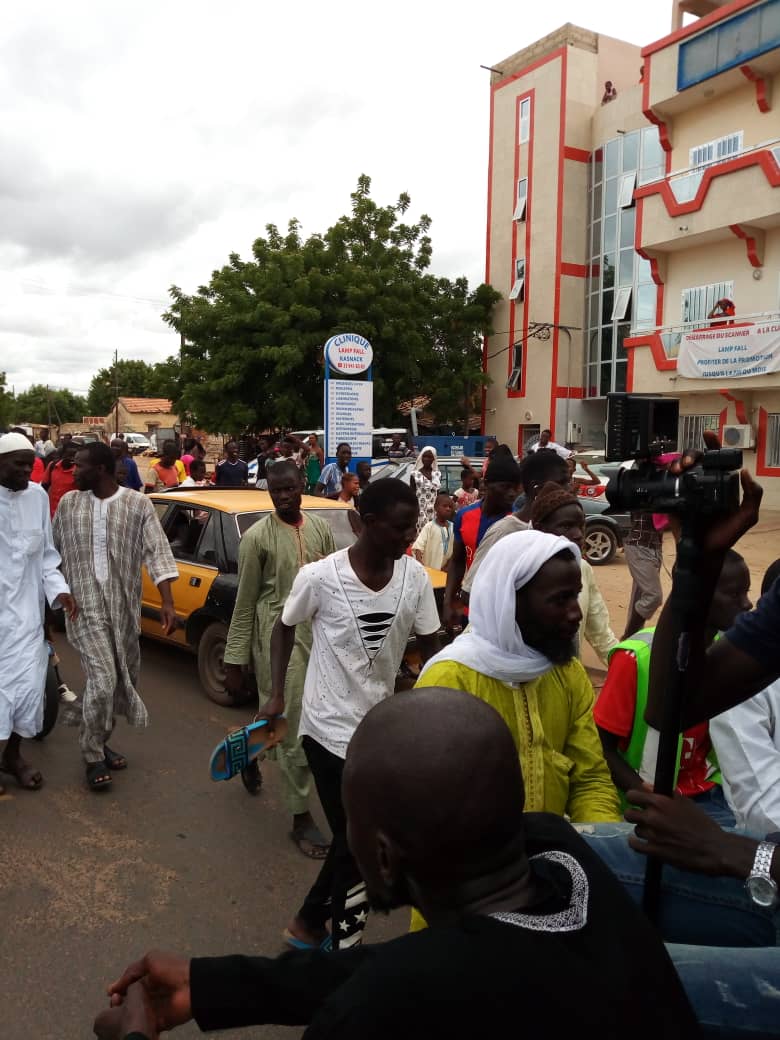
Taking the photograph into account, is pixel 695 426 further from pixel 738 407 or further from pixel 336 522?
pixel 336 522

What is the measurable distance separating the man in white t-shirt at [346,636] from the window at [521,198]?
2996cm

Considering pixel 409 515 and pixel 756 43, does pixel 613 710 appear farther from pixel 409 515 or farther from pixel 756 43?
pixel 756 43

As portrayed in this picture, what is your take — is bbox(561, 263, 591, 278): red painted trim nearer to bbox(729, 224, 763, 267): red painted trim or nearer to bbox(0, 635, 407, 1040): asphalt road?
bbox(729, 224, 763, 267): red painted trim

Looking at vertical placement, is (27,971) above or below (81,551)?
below

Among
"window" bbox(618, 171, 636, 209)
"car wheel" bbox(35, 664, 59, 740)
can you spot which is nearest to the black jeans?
"car wheel" bbox(35, 664, 59, 740)

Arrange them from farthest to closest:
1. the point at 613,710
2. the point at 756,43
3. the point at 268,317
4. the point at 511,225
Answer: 1. the point at 511,225
2. the point at 268,317
3. the point at 756,43
4. the point at 613,710

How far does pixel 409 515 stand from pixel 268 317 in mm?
24540

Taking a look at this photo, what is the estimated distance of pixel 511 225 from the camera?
103 feet

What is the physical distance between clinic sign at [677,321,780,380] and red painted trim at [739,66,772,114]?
17.0 feet

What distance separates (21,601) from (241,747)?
1.82 m

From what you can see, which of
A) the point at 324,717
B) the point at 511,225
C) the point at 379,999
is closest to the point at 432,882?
the point at 379,999

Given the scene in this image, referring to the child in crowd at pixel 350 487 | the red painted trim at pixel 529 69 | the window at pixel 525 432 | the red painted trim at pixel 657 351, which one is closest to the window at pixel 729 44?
the red painted trim at pixel 657 351

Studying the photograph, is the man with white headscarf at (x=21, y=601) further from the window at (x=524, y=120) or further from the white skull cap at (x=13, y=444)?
the window at (x=524, y=120)

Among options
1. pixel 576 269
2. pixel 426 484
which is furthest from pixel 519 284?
pixel 426 484
